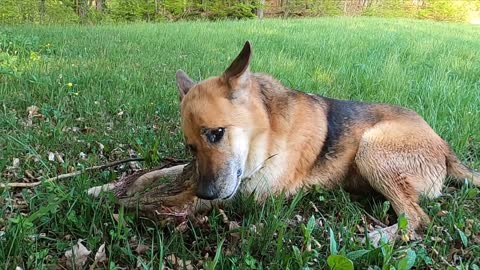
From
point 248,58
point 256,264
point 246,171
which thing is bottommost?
point 256,264

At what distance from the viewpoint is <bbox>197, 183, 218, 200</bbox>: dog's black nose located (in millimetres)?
2658

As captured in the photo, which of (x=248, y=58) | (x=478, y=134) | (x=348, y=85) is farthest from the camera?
(x=348, y=85)

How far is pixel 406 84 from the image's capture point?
604 cm

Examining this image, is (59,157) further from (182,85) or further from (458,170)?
(458,170)

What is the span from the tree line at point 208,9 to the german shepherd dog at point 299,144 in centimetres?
1413

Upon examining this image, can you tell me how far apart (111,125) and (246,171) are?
191 cm

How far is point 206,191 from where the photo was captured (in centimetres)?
266

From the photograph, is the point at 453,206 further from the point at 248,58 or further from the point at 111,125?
the point at 111,125

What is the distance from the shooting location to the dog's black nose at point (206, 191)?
2.66 metres

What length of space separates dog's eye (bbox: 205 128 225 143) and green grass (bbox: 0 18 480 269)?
501 mm

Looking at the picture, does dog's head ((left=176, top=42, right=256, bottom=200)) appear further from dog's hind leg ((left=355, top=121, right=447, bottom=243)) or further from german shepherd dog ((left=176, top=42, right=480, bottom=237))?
dog's hind leg ((left=355, top=121, right=447, bottom=243))

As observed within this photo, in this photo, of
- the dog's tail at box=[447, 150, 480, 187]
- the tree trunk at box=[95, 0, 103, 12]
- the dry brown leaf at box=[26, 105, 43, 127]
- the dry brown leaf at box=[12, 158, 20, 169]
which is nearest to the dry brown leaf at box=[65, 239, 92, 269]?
the dry brown leaf at box=[12, 158, 20, 169]

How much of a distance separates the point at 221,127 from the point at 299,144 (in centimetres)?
77

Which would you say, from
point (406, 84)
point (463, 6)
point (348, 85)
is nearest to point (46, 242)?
point (348, 85)
